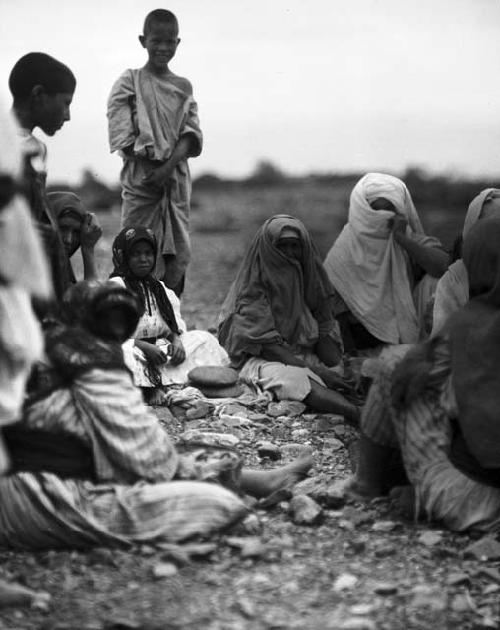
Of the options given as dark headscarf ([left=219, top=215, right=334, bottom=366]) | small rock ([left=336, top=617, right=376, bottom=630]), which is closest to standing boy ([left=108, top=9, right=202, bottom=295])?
dark headscarf ([left=219, top=215, right=334, bottom=366])

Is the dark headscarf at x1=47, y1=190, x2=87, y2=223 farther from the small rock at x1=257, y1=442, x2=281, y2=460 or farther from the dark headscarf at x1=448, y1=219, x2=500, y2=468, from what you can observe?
the dark headscarf at x1=448, y1=219, x2=500, y2=468

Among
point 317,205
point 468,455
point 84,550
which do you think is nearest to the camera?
point 84,550

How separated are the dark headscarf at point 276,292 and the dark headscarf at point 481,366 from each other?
2700mm

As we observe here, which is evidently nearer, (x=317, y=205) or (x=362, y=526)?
(x=362, y=526)

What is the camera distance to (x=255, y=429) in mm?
6184

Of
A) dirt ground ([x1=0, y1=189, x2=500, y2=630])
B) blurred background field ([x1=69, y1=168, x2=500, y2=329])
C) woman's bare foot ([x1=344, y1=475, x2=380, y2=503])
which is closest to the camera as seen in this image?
dirt ground ([x1=0, y1=189, x2=500, y2=630])

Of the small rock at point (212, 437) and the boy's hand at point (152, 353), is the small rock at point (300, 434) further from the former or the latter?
the boy's hand at point (152, 353)

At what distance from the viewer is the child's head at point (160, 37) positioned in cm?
758

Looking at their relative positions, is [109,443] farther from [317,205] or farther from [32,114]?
[317,205]

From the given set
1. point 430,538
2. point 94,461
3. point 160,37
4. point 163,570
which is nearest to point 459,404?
point 430,538

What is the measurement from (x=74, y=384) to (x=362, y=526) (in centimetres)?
134

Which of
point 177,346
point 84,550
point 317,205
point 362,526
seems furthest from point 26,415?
point 317,205

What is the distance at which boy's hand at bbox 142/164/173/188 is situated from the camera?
7699 millimetres

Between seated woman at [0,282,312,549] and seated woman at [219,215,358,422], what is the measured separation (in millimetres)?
2617
